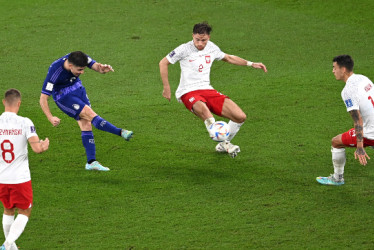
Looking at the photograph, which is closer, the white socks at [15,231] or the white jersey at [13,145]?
the white socks at [15,231]

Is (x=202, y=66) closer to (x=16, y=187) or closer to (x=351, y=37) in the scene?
(x=16, y=187)

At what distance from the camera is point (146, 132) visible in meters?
11.5

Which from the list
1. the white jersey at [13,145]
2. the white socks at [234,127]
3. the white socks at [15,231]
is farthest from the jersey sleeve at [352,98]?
the white socks at [15,231]

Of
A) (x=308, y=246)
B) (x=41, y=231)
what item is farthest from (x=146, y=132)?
(x=308, y=246)

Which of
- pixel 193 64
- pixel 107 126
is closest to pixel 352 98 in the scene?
pixel 193 64

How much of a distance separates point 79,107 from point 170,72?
4.85 m

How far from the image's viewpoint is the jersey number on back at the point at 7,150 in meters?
7.18

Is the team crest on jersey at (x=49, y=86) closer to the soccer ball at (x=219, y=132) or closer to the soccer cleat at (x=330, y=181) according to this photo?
the soccer ball at (x=219, y=132)

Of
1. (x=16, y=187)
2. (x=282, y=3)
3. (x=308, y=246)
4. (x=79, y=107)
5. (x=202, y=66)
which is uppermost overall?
(x=282, y=3)

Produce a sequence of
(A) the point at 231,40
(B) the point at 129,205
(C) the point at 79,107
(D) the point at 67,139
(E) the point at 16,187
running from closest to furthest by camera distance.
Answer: (E) the point at 16,187 → (B) the point at 129,205 → (C) the point at 79,107 → (D) the point at 67,139 → (A) the point at 231,40

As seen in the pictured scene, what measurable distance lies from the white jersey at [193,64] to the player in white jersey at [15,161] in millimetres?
3462

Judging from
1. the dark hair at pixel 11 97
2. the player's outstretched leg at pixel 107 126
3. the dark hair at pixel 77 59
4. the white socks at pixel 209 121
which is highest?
the dark hair at pixel 77 59

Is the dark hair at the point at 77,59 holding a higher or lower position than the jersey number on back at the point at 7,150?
higher

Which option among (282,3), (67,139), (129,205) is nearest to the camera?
(129,205)
